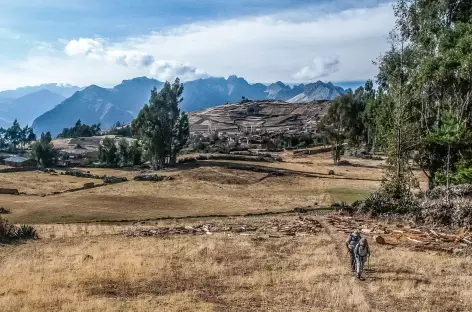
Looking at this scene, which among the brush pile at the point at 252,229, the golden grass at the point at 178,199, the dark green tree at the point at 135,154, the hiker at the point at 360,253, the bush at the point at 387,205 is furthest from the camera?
the dark green tree at the point at 135,154

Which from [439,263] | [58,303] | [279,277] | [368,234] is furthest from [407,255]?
[58,303]

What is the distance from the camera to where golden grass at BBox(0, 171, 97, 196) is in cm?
7094

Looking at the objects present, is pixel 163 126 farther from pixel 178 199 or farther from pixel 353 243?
pixel 353 243

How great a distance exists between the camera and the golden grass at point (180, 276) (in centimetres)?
1802

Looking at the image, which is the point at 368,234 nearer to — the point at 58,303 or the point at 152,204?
the point at 58,303

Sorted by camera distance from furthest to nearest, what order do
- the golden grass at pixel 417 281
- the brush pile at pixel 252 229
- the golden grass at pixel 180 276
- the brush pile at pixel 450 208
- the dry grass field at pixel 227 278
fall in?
the brush pile at pixel 252 229
the brush pile at pixel 450 208
the golden grass at pixel 180 276
the dry grass field at pixel 227 278
the golden grass at pixel 417 281

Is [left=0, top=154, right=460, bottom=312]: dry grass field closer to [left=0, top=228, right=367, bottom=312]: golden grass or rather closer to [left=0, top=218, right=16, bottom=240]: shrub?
[left=0, top=228, right=367, bottom=312]: golden grass

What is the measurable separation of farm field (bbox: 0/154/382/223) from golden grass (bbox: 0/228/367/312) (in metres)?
18.7

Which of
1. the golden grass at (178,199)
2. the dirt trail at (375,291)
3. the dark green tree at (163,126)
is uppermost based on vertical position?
the dark green tree at (163,126)

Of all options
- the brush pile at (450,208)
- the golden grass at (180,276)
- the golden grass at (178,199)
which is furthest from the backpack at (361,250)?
the golden grass at (178,199)

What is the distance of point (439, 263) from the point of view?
23.7m

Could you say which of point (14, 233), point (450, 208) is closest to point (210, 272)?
point (14, 233)

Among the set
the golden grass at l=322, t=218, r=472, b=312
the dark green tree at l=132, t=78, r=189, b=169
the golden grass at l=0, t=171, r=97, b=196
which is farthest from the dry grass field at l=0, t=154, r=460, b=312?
the dark green tree at l=132, t=78, r=189, b=169

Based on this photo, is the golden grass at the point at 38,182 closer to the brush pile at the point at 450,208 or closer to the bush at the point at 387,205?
the bush at the point at 387,205
